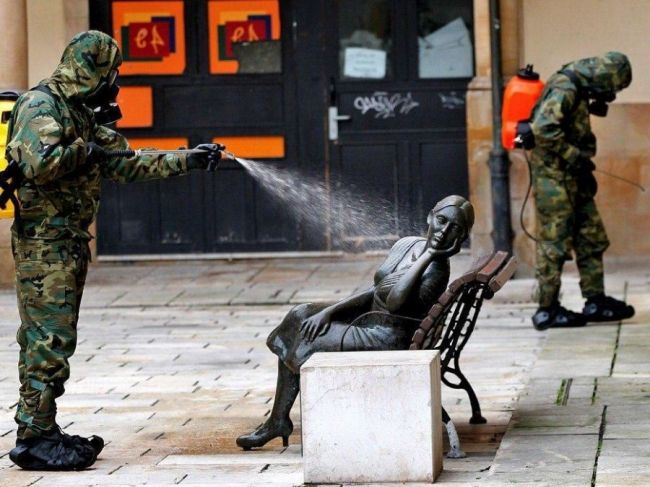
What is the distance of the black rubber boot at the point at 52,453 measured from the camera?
7641 millimetres

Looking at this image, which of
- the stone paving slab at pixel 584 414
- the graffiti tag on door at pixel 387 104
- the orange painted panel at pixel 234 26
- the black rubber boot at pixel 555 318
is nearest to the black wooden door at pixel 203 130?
the orange painted panel at pixel 234 26

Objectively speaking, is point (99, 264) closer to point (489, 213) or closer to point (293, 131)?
point (293, 131)

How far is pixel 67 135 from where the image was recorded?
25.1 feet

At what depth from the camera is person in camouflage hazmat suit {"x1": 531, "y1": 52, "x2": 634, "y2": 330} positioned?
11469mm

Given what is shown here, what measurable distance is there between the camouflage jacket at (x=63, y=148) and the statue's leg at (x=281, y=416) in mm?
1078

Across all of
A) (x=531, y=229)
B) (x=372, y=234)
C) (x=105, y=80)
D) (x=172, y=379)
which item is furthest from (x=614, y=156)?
(x=105, y=80)

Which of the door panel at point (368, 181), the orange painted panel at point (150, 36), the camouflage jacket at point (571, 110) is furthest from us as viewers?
the orange painted panel at point (150, 36)

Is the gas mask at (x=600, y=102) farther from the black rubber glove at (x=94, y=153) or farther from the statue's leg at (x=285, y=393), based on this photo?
the black rubber glove at (x=94, y=153)

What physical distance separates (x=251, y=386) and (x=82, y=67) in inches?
110

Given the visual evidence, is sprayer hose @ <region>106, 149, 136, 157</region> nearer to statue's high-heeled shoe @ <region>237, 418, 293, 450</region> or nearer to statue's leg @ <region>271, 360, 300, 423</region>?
statue's leg @ <region>271, 360, 300, 423</region>

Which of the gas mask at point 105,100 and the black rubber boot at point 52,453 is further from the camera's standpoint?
the gas mask at point 105,100

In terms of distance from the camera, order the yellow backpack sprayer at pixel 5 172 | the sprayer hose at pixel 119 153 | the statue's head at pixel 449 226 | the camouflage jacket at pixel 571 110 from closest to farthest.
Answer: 1. the yellow backpack sprayer at pixel 5 172
2. the sprayer hose at pixel 119 153
3. the statue's head at pixel 449 226
4. the camouflage jacket at pixel 571 110

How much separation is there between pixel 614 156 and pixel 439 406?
8273 millimetres

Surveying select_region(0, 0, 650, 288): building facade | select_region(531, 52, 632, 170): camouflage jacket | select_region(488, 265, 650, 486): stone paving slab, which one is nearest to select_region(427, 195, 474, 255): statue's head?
select_region(488, 265, 650, 486): stone paving slab
